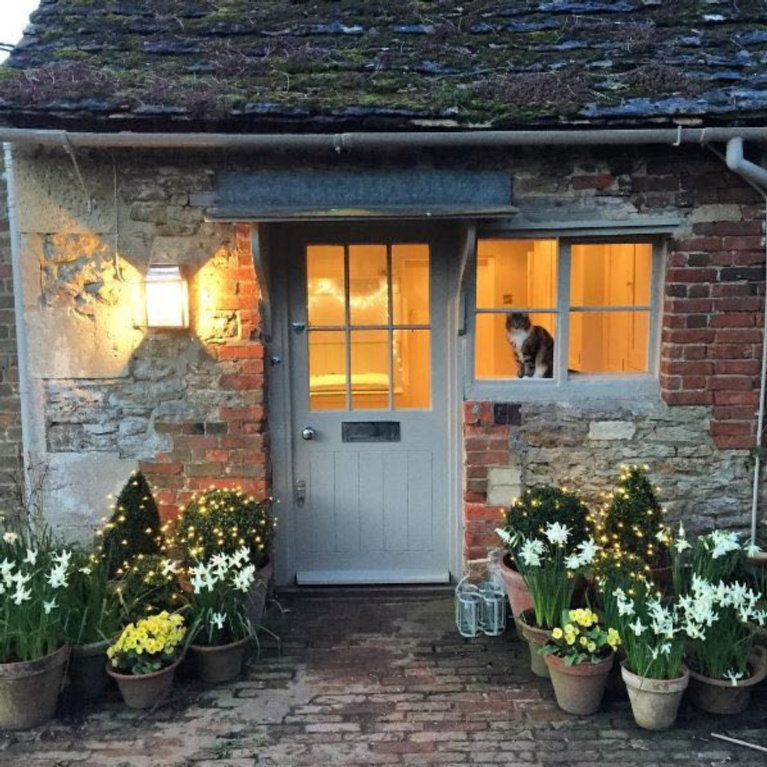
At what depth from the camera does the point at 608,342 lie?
450cm

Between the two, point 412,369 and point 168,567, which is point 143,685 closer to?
point 168,567

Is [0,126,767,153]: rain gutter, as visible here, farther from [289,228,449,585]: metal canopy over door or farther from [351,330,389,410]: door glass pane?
[351,330,389,410]: door glass pane

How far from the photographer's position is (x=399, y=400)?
4.70 meters

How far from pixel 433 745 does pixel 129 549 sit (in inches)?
78.8

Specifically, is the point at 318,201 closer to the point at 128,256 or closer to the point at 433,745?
the point at 128,256

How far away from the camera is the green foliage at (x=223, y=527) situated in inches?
152

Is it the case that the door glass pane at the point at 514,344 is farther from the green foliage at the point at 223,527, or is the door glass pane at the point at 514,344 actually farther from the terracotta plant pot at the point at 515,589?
the green foliage at the point at 223,527

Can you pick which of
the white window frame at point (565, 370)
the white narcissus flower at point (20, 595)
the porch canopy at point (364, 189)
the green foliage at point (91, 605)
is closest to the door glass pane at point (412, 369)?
the white window frame at point (565, 370)

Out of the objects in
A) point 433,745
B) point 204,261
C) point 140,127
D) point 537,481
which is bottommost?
point 433,745

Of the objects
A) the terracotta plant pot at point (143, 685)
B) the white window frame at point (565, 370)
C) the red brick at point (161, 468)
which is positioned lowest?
the terracotta plant pot at point (143, 685)

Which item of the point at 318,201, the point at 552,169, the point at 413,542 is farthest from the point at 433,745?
the point at 552,169

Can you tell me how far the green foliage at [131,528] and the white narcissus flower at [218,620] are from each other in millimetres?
642

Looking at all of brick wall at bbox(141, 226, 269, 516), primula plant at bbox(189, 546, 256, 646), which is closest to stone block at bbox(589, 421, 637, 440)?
brick wall at bbox(141, 226, 269, 516)

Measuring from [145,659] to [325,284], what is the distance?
2.45 m
